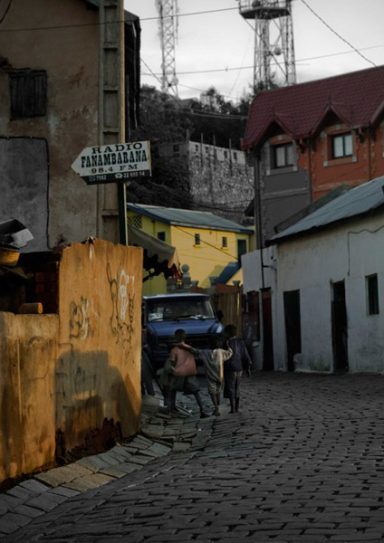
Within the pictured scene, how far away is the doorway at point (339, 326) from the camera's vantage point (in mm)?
33181

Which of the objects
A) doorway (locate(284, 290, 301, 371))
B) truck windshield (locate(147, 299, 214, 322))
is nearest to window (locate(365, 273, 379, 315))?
truck windshield (locate(147, 299, 214, 322))

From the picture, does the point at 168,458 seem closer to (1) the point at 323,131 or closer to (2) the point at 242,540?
(2) the point at 242,540

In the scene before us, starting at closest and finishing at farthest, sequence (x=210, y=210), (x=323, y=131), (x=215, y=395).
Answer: (x=215, y=395) → (x=323, y=131) → (x=210, y=210)

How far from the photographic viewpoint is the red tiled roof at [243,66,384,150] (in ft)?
168

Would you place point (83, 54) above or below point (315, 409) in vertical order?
above

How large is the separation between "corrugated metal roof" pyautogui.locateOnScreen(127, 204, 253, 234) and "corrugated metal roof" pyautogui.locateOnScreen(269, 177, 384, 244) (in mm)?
25903

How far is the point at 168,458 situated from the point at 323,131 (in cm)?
3948

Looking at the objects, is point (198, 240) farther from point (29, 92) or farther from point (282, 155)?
point (29, 92)

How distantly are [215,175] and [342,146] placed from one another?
34.6 metres

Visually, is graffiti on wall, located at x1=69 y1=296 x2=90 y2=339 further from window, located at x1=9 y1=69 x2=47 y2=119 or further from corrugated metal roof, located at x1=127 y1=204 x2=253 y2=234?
corrugated metal roof, located at x1=127 y1=204 x2=253 y2=234

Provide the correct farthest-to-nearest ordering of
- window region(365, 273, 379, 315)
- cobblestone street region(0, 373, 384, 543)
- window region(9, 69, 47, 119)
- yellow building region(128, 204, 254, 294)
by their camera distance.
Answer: yellow building region(128, 204, 254, 294), window region(365, 273, 379, 315), window region(9, 69, 47, 119), cobblestone street region(0, 373, 384, 543)

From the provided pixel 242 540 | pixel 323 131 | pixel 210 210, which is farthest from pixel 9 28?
pixel 210 210

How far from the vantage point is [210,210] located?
85.2m

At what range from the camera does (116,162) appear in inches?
620
